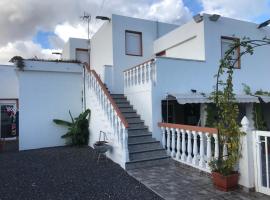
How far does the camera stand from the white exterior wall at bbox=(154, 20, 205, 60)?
13.3 meters

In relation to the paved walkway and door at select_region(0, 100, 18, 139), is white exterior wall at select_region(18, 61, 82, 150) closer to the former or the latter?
door at select_region(0, 100, 18, 139)

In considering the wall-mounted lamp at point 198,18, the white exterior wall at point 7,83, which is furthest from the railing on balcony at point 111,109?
the white exterior wall at point 7,83

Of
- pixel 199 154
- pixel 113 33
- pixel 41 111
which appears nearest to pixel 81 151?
pixel 41 111

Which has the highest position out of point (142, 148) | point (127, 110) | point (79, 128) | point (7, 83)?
point (7, 83)

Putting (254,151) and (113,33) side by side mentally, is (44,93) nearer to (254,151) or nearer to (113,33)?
(113,33)

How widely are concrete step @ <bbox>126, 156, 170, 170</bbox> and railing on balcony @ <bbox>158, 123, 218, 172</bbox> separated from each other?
15.5 inches

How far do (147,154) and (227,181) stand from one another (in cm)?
385

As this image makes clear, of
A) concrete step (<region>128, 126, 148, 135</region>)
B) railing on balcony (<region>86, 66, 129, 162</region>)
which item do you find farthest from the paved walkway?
concrete step (<region>128, 126, 148, 135</region>)

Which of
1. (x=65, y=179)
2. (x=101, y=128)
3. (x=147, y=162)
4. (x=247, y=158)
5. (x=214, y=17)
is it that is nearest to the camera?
(x=247, y=158)

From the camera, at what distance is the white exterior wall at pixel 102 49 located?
15.5 m

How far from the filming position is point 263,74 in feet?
50.3

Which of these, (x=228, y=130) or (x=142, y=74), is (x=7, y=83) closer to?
(x=142, y=74)

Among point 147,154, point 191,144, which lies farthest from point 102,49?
point 191,144

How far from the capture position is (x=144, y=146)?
10.1m
